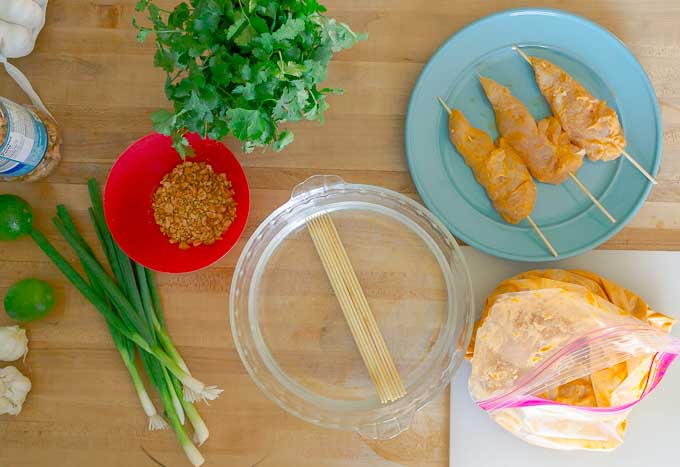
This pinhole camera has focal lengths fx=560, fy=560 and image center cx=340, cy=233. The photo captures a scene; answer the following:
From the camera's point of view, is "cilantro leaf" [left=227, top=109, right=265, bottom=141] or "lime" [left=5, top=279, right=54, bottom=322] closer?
"cilantro leaf" [left=227, top=109, right=265, bottom=141]

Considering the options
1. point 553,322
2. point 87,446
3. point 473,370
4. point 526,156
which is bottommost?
point 87,446

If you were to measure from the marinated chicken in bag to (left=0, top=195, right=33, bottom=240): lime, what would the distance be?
35.5 inches

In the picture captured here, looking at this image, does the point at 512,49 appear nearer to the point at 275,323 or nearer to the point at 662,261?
the point at 662,261

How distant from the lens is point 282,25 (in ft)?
2.50

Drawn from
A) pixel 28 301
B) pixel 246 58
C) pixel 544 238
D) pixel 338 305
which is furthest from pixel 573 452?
pixel 28 301

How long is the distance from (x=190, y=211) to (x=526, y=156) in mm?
672

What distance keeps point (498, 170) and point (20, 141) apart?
0.89m

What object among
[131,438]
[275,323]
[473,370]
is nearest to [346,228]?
[275,323]

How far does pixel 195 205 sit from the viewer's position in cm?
110

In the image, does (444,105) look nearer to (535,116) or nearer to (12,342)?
(535,116)

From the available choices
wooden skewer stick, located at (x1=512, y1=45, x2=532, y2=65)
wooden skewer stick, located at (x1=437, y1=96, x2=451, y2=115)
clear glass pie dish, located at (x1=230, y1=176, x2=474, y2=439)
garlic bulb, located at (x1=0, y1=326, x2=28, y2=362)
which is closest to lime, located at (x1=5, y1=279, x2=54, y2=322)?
garlic bulb, located at (x1=0, y1=326, x2=28, y2=362)

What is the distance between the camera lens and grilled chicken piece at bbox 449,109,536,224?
108 centimetres

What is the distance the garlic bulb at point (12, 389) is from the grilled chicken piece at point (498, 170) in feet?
3.25

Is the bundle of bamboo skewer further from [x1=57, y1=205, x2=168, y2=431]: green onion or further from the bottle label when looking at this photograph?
the bottle label
